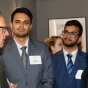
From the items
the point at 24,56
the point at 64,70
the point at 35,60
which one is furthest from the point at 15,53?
the point at 64,70

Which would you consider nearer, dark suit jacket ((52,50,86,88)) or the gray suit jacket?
the gray suit jacket

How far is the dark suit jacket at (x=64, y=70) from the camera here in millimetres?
2635

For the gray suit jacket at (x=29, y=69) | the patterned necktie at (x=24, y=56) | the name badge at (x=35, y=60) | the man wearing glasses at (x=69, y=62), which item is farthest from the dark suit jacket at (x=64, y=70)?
the patterned necktie at (x=24, y=56)

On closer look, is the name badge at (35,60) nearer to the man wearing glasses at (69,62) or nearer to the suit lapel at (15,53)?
the suit lapel at (15,53)

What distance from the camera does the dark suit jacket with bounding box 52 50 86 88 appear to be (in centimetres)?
263

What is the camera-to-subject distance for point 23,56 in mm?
2623

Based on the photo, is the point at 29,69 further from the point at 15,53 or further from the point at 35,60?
the point at 15,53

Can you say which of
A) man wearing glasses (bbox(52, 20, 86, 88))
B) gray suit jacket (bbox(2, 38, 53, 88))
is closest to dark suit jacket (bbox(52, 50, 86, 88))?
man wearing glasses (bbox(52, 20, 86, 88))

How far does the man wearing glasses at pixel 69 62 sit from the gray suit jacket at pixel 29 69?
0.16m

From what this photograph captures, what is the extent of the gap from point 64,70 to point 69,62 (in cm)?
12

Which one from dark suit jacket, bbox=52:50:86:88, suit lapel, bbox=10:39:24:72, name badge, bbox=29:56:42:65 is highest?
suit lapel, bbox=10:39:24:72

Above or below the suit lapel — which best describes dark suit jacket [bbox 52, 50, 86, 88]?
below

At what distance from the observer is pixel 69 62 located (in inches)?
108

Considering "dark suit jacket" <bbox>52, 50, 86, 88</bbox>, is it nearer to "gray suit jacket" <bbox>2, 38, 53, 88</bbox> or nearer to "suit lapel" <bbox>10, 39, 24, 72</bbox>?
"gray suit jacket" <bbox>2, 38, 53, 88</bbox>
